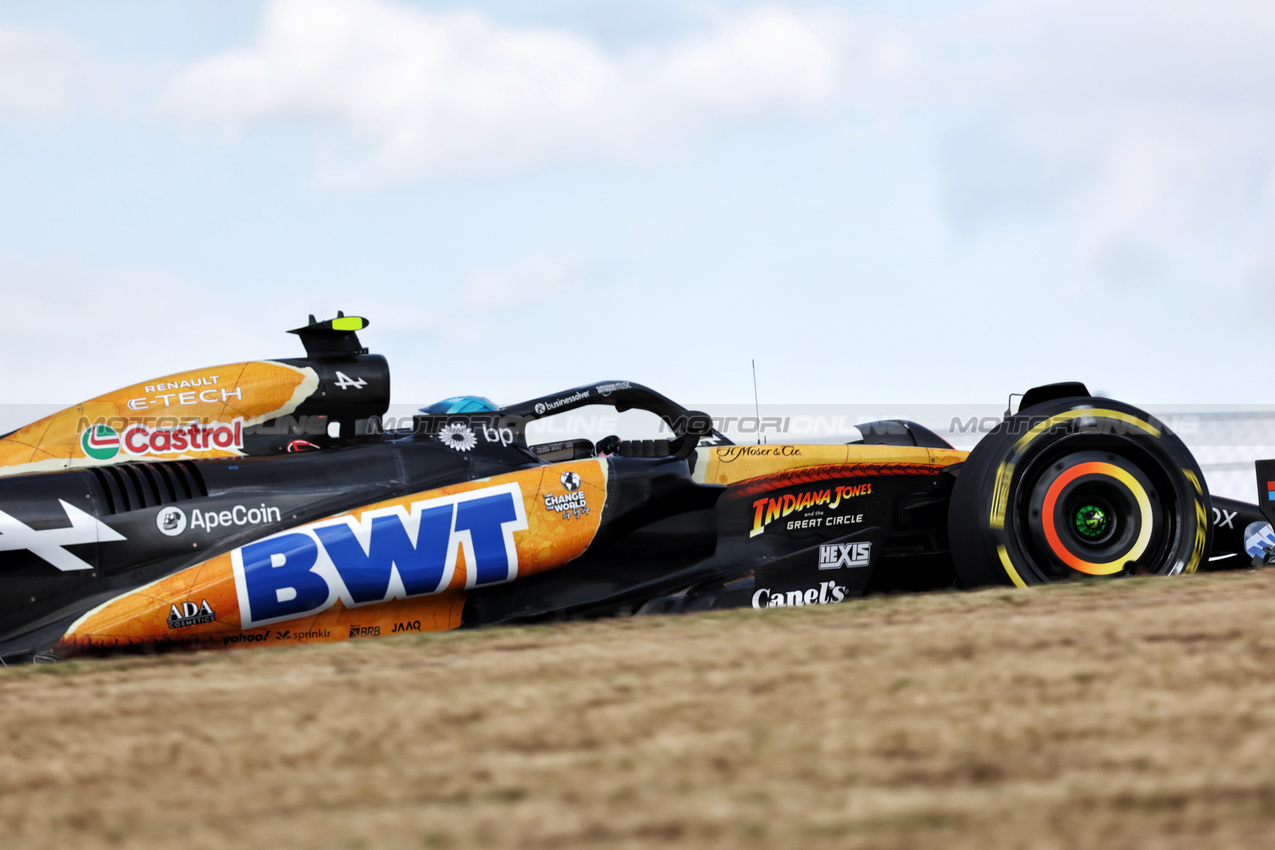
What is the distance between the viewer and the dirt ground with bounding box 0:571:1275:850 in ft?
5.33

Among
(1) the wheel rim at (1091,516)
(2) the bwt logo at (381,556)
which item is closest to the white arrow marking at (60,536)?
(2) the bwt logo at (381,556)

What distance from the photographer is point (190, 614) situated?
3.60 meters

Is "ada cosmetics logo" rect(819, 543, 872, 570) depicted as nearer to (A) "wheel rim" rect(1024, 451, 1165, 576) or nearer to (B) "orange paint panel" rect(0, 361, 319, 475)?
(A) "wheel rim" rect(1024, 451, 1165, 576)

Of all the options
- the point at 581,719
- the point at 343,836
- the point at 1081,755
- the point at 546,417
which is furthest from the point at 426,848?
Answer: the point at 546,417

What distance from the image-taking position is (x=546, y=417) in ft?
14.9

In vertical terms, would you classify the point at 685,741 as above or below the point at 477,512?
below

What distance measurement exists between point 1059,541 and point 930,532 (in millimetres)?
569

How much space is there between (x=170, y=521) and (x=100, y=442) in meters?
0.71

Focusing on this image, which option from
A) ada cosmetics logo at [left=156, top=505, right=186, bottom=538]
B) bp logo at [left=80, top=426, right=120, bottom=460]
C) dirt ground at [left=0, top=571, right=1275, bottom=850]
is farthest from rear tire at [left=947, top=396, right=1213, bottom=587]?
bp logo at [left=80, top=426, right=120, bottom=460]

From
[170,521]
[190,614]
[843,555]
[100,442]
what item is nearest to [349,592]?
[190,614]

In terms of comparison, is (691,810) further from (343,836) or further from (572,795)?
(343,836)

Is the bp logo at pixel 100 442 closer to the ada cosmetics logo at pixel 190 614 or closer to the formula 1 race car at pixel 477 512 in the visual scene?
the formula 1 race car at pixel 477 512

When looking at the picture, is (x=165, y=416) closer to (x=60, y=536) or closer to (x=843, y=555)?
(x=60, y=536)

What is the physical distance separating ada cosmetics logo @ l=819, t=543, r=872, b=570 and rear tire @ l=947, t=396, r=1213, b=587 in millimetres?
373
